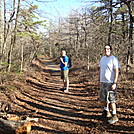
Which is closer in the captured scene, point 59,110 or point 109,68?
point 109,68

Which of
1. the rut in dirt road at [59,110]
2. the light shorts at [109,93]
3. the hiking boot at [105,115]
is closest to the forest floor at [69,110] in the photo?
the rut in dirt road at [59,110]

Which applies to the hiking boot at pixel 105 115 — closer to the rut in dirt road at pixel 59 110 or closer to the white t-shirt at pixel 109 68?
the rut in dirt road at pixel 59 110

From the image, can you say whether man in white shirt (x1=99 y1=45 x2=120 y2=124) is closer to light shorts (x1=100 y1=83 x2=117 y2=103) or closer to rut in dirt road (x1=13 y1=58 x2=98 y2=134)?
light shorts (x1=100 y1=83 x2=117 y2=103)

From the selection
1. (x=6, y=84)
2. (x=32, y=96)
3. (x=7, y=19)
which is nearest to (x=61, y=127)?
(x=32, y=96)

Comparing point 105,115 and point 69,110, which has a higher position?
point 105,115

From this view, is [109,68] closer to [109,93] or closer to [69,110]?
[109,93]

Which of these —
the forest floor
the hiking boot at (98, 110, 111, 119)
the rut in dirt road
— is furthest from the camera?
the hiking boot at (98, 110, 111, 119)


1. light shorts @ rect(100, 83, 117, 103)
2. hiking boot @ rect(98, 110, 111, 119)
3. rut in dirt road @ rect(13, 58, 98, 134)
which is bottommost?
rut in dirt road @ rect(13, 58, 98, 134)

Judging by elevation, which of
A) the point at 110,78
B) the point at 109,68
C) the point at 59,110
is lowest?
the point at 59,110

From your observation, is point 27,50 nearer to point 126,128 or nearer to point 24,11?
point 24,11

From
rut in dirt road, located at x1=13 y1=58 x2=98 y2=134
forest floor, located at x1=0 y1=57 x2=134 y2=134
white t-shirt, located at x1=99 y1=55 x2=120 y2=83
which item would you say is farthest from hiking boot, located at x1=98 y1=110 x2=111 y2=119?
white t-shirt, located at x1=99 y1=55 x2=120 y2=83

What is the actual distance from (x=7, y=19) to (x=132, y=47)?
8.01 m

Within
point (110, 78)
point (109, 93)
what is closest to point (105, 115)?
point (109, 93)

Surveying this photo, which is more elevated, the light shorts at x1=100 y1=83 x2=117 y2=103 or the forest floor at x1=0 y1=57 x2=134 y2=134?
the light shorts at x1=100 y1=83 x2=117 y2=103
